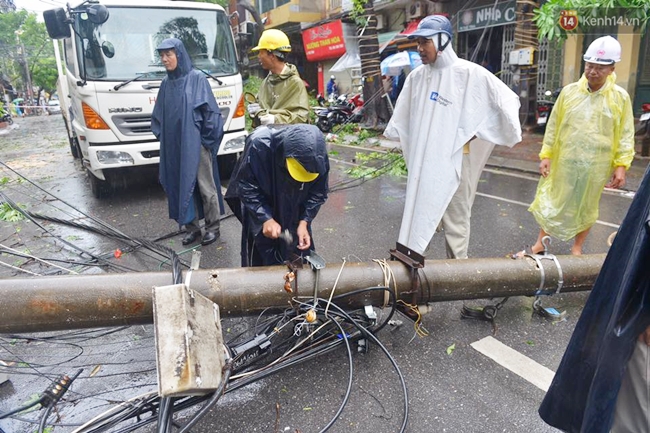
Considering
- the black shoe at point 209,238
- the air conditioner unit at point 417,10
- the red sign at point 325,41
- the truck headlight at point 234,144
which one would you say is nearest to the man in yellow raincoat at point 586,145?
the black shoe at point 209,238

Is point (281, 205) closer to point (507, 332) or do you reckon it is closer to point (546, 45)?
point (507, 332)

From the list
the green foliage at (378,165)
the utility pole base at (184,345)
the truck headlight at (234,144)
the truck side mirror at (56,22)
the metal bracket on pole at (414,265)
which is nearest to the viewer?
the utility pole base at (184,345)

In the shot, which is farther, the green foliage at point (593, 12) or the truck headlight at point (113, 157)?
the green foliage at point (593, 12)

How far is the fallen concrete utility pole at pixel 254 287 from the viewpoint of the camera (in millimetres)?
2391

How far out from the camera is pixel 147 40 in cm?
589

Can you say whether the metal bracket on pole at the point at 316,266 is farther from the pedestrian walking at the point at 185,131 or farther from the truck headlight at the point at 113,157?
the truck headlight at the point at 113,157

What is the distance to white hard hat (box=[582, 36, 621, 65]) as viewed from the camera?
10.4 ft

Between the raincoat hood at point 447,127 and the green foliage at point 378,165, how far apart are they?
3995mm

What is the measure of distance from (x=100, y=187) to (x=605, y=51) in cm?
617

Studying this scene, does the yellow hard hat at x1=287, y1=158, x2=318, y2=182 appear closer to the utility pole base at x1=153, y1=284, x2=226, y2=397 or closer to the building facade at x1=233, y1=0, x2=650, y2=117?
the utility pole base at x1=153, y1=284, x2=226, y2=397

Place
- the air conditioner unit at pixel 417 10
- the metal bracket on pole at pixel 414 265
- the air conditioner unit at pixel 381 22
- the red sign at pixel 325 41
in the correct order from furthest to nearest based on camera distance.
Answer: the red sign at pixel 325 41 < the air conditioner unit at pixel 381 22 < the air conditioner unit at pixel 417 10 < the metal bracket on pole at pixel 414 265

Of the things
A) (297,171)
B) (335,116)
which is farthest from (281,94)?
(335,116)

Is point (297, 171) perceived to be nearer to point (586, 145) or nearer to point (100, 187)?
point (586, 145)

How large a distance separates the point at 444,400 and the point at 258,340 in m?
0.98
